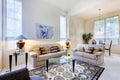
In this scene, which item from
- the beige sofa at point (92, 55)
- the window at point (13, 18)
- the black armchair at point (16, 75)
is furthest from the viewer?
the beige sofa at point (92, 55)

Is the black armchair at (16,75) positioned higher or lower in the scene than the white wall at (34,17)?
lower

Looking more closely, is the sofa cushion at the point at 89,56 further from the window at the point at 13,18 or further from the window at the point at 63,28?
the window at the point at 13,18

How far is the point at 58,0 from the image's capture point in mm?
5301

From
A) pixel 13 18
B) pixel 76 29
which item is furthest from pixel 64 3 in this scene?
pixel 13 18

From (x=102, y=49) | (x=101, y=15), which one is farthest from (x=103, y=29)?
(x=102, y=49)

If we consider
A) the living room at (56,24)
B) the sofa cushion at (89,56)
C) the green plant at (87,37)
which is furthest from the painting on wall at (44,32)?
the green plant at (87,37)

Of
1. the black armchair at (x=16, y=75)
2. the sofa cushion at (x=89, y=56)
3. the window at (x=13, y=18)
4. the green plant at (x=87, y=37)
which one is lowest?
the sofa cushion at (x=89, y=56)

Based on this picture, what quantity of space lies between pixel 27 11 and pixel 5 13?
100 centimetres

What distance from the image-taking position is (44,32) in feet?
16.8

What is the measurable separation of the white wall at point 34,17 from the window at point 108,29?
402 cm

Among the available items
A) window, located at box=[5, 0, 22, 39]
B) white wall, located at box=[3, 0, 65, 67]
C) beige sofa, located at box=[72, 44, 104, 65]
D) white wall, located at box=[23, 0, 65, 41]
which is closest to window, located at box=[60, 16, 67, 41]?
white wall, located at box=[23, 0, 65, 41]

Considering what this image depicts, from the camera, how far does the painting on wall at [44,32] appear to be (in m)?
4.80

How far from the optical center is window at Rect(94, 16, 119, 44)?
268 inches

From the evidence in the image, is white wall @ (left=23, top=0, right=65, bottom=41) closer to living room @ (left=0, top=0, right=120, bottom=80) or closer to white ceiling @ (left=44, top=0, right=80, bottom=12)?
living room @ (left=0, top=0, right=120, bottom=80)
